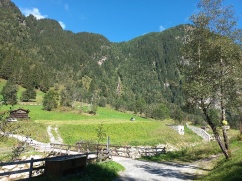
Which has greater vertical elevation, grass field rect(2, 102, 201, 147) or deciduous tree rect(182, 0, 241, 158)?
deciduous tree rect(182, 0, 241, 158)

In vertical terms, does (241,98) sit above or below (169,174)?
above

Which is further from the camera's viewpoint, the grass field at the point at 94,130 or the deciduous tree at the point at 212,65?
the grass field at the point at 94,130

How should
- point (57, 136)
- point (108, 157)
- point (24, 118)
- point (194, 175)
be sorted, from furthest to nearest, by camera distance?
point (24, 118), point (57, 136), point (108, 157), point (194, 175)

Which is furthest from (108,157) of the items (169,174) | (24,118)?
(24,118)

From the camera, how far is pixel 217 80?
20.9m

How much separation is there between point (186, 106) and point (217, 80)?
350cm

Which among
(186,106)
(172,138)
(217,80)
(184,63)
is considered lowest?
(172,138)

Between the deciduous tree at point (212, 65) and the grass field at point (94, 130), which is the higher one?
the deciduous tree at point (212, 65)

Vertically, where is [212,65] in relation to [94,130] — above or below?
above

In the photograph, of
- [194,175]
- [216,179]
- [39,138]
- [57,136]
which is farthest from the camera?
[57,136]

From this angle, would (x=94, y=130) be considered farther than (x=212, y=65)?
Yes

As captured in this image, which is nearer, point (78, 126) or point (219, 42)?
point (219, 42)

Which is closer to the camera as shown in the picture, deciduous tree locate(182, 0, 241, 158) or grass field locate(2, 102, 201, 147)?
deciduous tree locate(182, 0, 241, 158)

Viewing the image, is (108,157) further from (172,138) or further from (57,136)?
(172,138)
